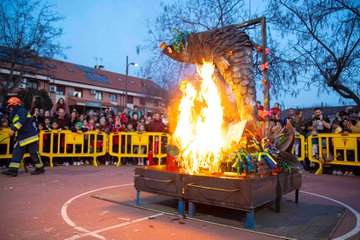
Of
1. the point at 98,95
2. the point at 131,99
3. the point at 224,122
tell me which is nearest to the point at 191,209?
the point at 224,122

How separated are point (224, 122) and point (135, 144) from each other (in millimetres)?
6451

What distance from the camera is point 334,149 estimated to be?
9.84 m

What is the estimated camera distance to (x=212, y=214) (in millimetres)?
4695

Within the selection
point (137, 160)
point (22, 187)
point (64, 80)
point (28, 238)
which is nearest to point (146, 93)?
point (64, 80)

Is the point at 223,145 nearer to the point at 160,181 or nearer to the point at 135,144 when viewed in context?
the point at 160,181

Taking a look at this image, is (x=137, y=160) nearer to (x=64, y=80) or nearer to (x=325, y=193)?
(x=325, y=193)

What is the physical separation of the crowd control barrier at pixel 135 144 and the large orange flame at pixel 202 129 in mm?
5944

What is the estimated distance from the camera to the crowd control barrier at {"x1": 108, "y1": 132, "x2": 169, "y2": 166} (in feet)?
38.5

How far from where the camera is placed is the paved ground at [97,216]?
145 inches

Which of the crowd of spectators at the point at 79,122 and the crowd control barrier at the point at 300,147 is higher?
the crowd of spectators at the point at 79,122

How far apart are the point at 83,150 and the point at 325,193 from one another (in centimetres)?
881

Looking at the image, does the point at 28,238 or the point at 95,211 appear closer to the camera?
the point at 28,238

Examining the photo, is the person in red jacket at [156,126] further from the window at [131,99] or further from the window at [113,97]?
the window at [131,99]

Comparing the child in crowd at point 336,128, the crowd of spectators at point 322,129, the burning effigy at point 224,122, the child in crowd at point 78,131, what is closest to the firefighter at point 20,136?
the child in crowd at point 78,131
